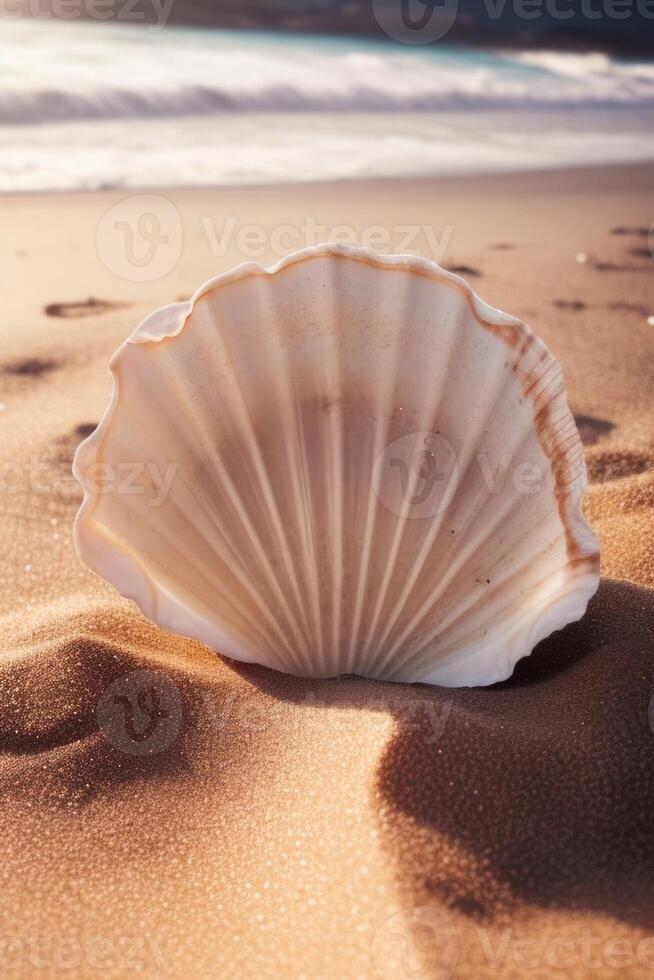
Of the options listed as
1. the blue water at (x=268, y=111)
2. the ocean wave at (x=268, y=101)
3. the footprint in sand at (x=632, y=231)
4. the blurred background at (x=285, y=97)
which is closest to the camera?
the footprint in sand at (x=632, y=231)

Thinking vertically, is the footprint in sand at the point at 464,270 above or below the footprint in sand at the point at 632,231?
above

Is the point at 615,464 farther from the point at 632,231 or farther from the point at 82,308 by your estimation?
the point at 632,231

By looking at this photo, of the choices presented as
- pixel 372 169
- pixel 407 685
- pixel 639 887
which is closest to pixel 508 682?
pixel 407 685

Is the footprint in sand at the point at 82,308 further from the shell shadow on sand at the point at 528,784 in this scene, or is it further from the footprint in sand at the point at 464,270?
the shell shadow on sand at the point at 528,784

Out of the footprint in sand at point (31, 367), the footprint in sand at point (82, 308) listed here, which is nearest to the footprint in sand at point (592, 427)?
the footprint in sand at point (31, 367)

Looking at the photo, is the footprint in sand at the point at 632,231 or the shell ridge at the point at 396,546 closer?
the shell ridge at the point at 396,546
